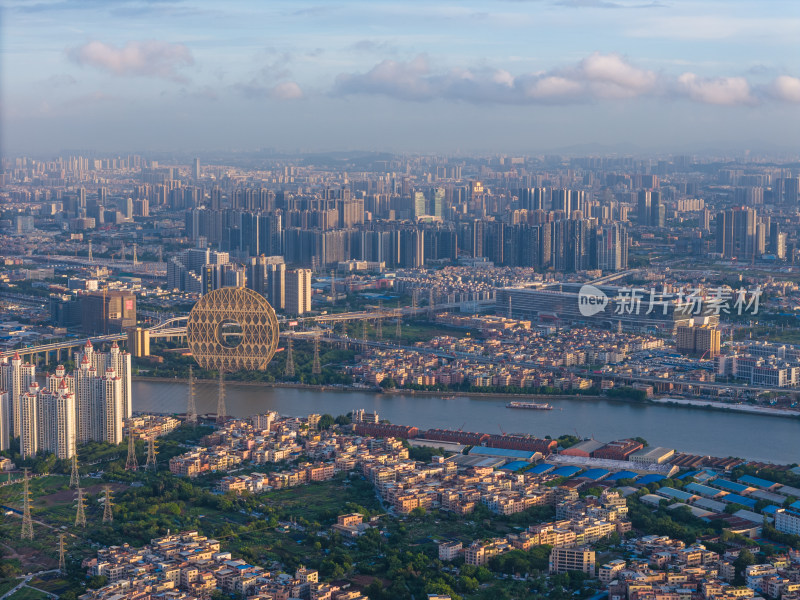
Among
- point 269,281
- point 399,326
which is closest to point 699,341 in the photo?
point 399,326

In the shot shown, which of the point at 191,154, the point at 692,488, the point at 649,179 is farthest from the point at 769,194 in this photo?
the point at 191,154

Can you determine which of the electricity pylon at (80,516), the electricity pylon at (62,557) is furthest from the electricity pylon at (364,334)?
the electricity pylon at (62,557)

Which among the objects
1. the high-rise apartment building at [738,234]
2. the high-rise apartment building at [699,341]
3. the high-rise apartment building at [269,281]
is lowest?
the high-rise apartment building at [699,341]

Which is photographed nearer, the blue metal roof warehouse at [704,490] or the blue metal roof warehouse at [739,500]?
the blue metal roof warehouse at [739,500]

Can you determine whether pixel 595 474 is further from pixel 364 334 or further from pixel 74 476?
pixel 364 334

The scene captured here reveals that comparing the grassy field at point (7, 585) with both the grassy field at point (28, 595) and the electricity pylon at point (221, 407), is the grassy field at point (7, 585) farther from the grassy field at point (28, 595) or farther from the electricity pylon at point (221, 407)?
the electricity pylon at point (221, 407)

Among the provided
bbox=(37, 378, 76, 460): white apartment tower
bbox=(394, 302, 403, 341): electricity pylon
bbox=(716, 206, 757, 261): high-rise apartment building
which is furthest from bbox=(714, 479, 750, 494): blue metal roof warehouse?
bbox=(716, 206, 757, 261): high-rise apartment building
